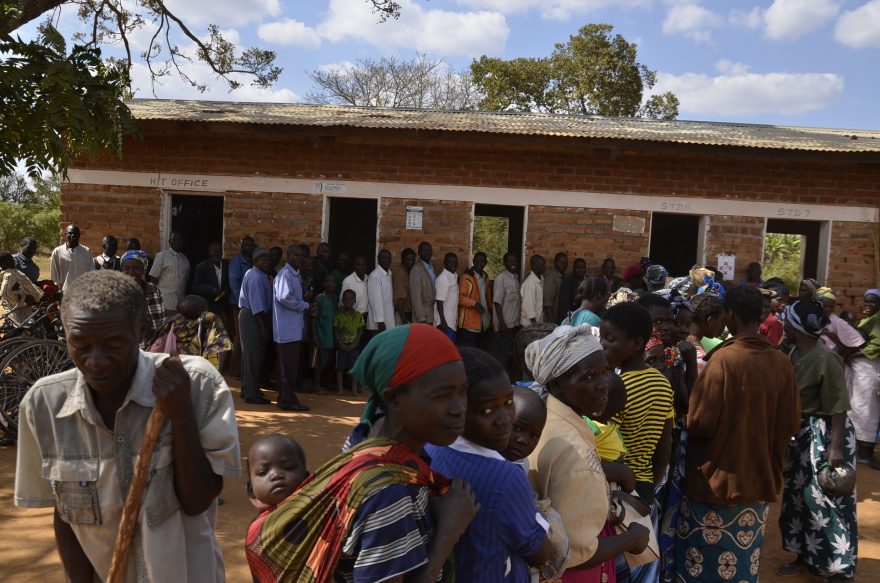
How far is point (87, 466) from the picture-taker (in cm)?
156

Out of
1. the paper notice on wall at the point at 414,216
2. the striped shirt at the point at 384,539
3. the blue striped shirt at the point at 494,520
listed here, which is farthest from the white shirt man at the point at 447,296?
the striped shirt at the point at 384,539

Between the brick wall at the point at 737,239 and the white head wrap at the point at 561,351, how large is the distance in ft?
25.4

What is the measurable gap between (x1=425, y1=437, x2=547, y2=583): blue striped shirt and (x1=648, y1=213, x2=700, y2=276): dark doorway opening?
39.6 feet

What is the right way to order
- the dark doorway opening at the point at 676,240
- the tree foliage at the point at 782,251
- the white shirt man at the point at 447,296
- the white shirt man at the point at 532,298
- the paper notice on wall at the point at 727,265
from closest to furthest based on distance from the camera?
the white shirt man at the point at 447,296, the white shirt man at the point at 532,298, the paper notice on wall at the point at 727,265, the dark doorway opening at the point at 676,240, the tree foliage at the point at 782,251

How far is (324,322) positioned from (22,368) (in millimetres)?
3481

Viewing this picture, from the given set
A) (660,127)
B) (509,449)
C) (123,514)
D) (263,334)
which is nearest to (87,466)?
(123,514)

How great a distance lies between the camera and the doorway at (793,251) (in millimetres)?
11664

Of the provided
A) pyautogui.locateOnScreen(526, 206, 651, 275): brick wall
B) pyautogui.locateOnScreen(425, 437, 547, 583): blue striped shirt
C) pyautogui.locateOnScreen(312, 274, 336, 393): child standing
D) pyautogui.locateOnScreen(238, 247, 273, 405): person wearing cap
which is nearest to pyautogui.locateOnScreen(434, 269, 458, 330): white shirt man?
pyautogui.locateOnScreen(526, 206, 651, 275): brick wall

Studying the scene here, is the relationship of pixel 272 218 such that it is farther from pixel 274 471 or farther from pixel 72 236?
pixel 274 471

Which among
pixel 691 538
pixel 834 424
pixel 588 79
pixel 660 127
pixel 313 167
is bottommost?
pixel 691 538

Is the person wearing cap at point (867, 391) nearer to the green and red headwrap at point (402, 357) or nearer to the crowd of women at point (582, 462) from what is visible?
the crowd of women at point (582, 462)

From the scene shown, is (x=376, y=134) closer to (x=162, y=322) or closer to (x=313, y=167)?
(x=313, y=167)

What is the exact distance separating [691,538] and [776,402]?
764 mm

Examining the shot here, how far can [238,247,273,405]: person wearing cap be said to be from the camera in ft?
24.2
